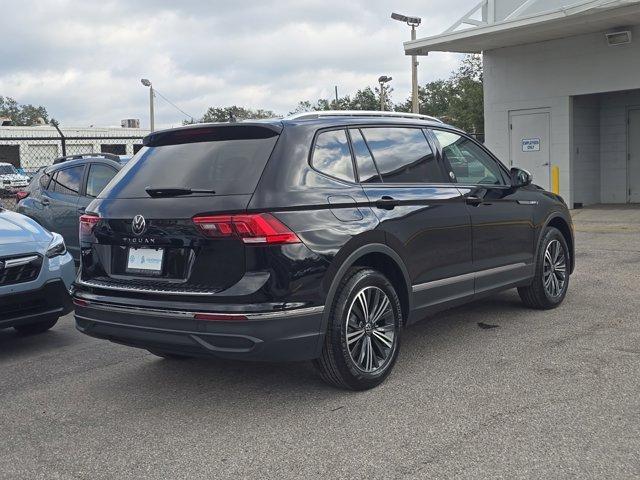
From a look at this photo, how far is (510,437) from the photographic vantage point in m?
3.77

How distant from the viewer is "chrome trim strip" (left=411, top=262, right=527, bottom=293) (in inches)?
201

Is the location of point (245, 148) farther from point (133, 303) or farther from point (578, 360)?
point (578, 360)

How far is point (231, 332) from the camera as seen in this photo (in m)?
4.04

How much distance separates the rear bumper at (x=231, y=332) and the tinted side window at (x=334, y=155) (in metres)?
0.94

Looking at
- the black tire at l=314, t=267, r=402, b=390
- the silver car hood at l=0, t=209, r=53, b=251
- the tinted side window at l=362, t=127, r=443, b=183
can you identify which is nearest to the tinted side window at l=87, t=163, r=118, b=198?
the silver car hood at l=0, t=209, r=53, b=251

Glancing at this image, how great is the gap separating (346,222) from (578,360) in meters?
2.03

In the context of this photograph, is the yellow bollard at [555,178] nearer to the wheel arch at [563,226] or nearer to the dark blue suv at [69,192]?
the wheel arch at [563,226]

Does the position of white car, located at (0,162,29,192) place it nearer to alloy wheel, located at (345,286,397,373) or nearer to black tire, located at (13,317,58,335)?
black tire, located at (13,317,58,335)

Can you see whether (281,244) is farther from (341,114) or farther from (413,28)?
(413,28)

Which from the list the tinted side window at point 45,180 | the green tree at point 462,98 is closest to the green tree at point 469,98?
the green tree at point 462,98

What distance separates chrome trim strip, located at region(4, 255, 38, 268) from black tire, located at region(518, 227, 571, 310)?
14.3 ft

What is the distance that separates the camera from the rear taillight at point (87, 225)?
4.68 metres

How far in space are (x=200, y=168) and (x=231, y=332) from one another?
3.58ft

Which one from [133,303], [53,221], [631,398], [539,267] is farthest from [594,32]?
[133,303]
